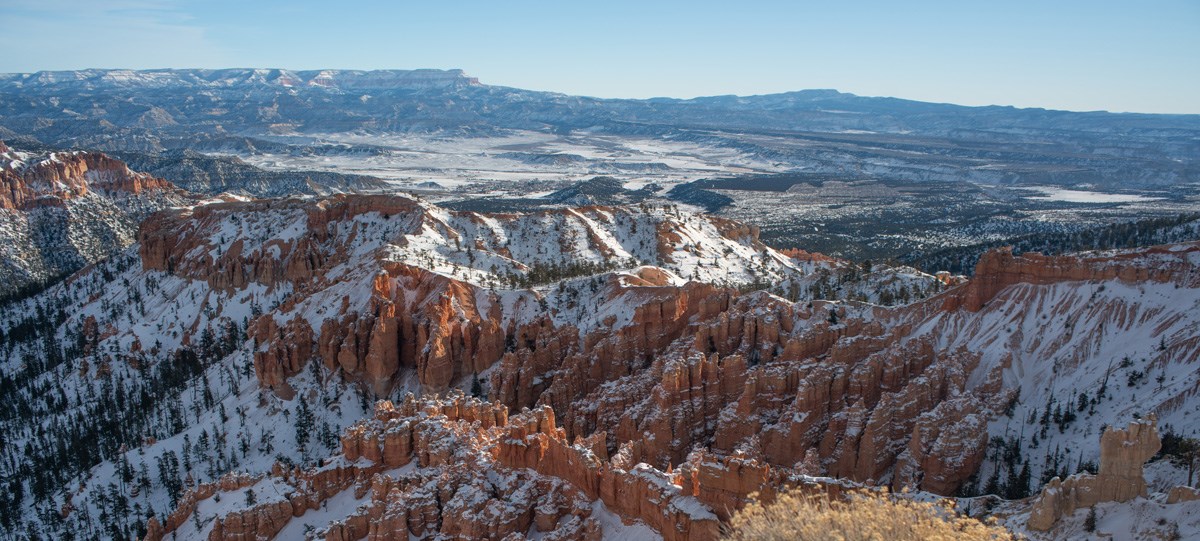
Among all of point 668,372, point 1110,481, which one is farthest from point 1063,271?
point 1110,481

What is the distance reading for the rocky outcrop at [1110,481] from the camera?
35500 millimetres

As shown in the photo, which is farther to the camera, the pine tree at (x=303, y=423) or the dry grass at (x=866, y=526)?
the pine tree at (x=303, y=423)

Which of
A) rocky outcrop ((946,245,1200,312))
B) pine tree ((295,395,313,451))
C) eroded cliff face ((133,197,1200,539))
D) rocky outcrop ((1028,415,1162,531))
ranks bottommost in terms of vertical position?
pine tree ((295,395,313,451))

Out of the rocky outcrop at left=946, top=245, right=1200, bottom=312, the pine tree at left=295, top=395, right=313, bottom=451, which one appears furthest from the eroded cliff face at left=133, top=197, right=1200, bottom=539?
the pine tree at left=295, top=395, right=313, bottom=451

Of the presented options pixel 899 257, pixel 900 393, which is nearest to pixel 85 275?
Result: pixel 900 393

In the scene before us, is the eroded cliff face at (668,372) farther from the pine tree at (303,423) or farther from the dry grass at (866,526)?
the dry grass at (866,526)

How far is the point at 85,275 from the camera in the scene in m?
145

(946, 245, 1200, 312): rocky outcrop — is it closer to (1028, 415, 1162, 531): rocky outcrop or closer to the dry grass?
(1028, 415, 1162, 531): rocky outcrop

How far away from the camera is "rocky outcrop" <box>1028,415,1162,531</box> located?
35500mm

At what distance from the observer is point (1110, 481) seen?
3606 cm

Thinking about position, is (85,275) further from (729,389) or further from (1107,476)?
(1107,476)

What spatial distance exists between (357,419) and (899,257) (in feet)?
404

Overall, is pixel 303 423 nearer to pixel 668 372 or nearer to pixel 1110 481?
pixel 668 372

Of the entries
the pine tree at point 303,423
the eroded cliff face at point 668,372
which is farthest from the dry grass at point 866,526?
the pine tree at point 303,423
